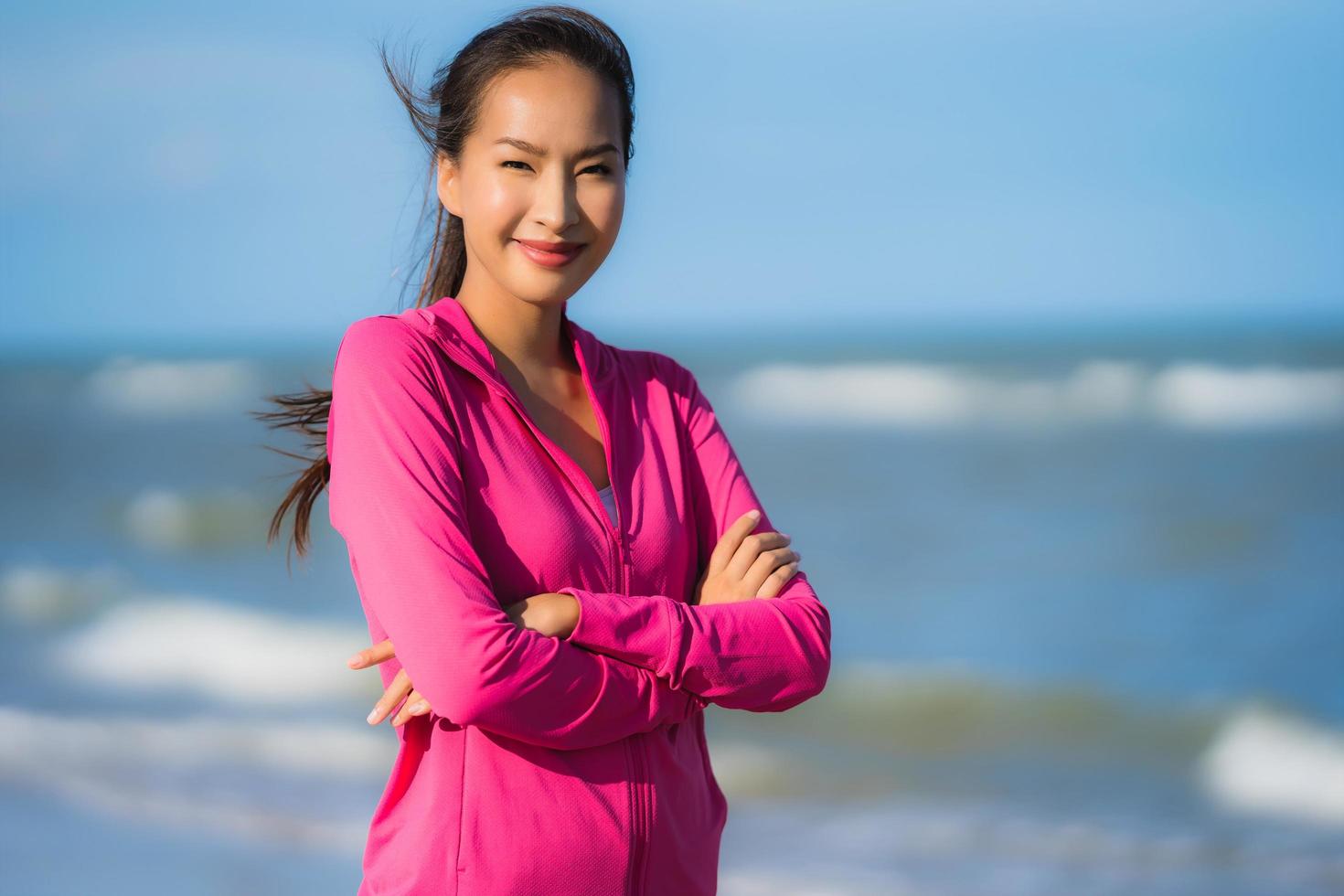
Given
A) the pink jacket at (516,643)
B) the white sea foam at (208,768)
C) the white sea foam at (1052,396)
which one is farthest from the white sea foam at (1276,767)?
the white sea foam at (1052,396)

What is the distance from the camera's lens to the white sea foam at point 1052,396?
13.3 metres

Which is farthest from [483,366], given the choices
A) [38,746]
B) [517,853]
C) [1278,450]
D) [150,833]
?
[1278,450]

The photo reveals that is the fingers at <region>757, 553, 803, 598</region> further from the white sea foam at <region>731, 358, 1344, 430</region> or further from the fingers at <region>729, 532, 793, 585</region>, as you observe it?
the white sea foam at <region>731, 358, 1344, 430</region>

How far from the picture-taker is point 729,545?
2088mm

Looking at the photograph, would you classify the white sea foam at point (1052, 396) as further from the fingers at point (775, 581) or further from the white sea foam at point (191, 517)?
the fingers at point (775, 581)

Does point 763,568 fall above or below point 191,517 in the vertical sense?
below

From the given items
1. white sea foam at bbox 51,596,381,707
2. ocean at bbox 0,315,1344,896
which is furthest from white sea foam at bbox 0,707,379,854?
white sea foam at bbox 51,596,381,707

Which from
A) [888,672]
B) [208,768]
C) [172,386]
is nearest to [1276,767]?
[888,672]

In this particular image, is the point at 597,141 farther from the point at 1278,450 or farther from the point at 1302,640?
the point at 1278,450

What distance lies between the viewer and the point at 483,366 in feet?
6.28

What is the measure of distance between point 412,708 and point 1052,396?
13432mm

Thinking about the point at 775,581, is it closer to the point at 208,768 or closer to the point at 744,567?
the point at 744,567

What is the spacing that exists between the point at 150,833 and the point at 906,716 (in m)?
2.77

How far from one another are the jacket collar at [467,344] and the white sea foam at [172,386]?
12428 millimetres
